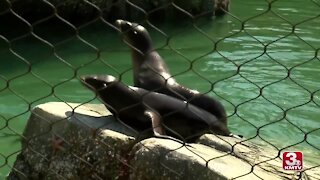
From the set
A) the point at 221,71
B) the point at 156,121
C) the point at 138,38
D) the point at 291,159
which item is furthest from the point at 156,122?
the point at 221,71

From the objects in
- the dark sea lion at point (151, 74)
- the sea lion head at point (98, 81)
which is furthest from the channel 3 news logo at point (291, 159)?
the sea lion head at point (98, 81)

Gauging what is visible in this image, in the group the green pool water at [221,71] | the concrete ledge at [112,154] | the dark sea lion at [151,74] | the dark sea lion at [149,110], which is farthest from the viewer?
the green pool water at [221,71]

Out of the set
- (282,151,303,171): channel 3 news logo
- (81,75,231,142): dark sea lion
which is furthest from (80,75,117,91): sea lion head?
(282,151,303,171): channel 3 news logo

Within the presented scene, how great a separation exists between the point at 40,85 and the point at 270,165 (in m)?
3.09

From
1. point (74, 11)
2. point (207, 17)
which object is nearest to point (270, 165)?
point (74, 11)

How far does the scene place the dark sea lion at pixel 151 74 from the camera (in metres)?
4.25

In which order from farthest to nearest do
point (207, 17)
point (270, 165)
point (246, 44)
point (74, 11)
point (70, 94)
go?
point (207, 17) → point (74, 11) → point (246, 44) → point (70, 94) → point (270, 165)

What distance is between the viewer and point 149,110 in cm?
380

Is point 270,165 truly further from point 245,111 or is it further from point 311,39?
point 311,39

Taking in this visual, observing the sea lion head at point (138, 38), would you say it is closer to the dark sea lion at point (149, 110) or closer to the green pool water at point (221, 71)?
the green pool water at point (221, 71)

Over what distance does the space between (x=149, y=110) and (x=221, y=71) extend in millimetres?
2564

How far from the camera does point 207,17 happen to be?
8789 mm

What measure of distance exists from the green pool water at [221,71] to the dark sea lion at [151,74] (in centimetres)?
23

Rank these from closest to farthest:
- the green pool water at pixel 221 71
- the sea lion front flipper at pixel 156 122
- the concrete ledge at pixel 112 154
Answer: the concrete ledge at pixel 112 154 < the sea lion front flipper at pixel 156 122 < the green pool water at pixel 221 71
